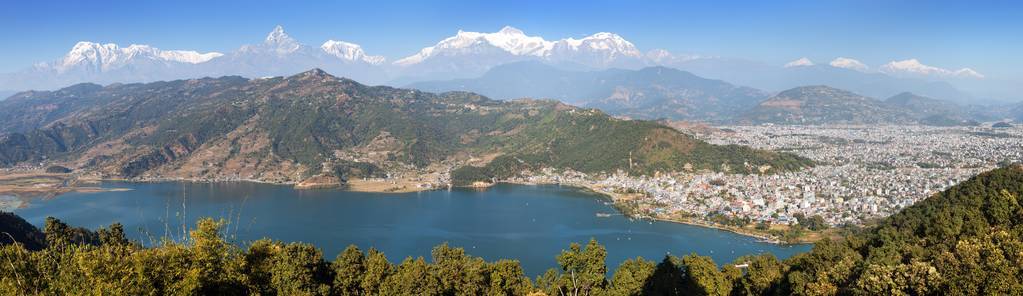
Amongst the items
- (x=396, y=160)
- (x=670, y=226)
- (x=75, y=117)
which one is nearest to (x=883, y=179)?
(x=670, y=226)

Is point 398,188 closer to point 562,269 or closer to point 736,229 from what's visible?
point 736,229

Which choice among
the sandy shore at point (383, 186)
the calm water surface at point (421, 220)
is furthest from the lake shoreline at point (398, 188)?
the calm water surface at point (421, 220)

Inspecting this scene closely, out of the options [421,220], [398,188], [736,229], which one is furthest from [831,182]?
[398,188]

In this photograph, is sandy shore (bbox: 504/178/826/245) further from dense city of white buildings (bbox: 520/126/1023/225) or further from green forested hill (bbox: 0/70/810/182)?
green forested hill (bbox: 0/70/810/182)

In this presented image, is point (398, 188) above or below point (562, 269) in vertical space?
below

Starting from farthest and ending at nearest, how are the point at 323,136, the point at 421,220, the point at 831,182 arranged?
the point at 323,136 < the point at 831,182 < the point at 421,220

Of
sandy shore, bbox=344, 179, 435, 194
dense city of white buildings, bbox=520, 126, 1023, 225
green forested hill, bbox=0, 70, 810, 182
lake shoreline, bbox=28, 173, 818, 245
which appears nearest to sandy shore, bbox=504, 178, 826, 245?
lake shoreline, bbox=28, 173, 818, 245

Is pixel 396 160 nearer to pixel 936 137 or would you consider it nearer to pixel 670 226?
pixel 670 226

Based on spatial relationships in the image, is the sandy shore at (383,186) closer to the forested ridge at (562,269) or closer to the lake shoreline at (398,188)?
the lake shoreline at (398,188)
